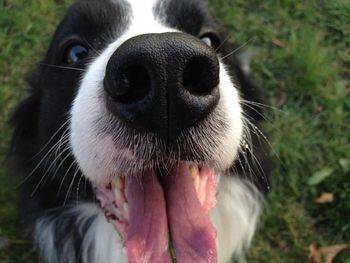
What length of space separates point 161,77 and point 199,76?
4.6 inches

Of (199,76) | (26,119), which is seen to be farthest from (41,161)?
(199,76)

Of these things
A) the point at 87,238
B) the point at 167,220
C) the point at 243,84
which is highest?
the point at 243,84

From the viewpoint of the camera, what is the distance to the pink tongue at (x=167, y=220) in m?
1.75

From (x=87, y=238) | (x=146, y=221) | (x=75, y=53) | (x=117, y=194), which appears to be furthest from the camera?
(x=87, y=238)

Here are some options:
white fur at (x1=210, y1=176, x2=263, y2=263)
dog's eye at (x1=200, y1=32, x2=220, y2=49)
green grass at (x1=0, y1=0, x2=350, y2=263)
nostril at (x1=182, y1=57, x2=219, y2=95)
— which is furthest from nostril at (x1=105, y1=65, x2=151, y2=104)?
green grass at (x1=0, y1=0, x2=350, y2=263)

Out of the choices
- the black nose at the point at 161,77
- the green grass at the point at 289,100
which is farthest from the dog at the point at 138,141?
the green grass at the point at 289,100

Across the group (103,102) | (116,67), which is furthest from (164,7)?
(116,67)

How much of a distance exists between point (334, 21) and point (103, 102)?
2.66 m

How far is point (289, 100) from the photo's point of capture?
3506 millimetres

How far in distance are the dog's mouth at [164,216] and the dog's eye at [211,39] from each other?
25.2 inches

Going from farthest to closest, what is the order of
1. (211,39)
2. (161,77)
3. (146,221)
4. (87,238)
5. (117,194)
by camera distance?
(87,238)
(211,39)
(117,194)
(146,221)
(161,77)

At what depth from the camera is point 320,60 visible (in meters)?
3.47

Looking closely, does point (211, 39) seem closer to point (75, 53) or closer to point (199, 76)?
point (75, 53)

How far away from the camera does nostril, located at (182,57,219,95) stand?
1.38m
